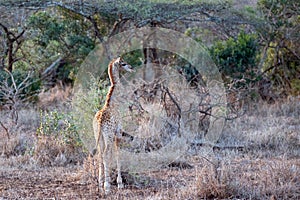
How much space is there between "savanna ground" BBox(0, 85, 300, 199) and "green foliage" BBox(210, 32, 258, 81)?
9.07 ft

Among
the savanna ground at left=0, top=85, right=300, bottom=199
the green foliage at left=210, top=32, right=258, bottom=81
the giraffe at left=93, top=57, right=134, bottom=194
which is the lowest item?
the savanna ground at left=0, top=85, right=300, bottom=199

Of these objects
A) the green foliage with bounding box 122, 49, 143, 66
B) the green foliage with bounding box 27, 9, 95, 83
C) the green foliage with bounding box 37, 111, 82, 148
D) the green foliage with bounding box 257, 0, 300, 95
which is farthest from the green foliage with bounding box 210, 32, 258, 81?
the green foliage with bounding box 37, 111, 82, 148

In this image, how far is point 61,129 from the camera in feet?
29.9

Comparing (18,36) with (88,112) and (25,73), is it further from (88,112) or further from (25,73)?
(88,112)

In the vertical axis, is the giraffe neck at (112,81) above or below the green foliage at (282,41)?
below

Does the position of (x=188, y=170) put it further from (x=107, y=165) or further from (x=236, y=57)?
(x=236, y=57)

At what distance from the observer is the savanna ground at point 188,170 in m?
6.30

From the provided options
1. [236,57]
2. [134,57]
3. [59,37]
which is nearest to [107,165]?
[236,57]

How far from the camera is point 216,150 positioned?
9.22 meters

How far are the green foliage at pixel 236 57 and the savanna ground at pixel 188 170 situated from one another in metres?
2.76

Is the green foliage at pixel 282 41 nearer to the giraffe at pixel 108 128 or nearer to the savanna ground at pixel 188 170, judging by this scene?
the savanna ground at pixel 188 170

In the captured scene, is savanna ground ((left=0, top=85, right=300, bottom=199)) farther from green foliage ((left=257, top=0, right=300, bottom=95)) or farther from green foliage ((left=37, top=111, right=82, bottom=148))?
green foliage ((left=257, top=0, right=300, bottom=95))

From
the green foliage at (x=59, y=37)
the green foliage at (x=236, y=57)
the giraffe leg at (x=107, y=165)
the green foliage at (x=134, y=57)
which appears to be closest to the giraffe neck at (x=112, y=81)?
the giraffe leg at (x=107, y=165)

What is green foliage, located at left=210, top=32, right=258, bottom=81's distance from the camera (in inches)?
562
